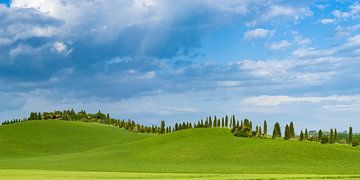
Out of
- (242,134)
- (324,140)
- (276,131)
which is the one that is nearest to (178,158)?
(242,134)

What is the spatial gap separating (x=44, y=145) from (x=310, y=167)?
3157 inches

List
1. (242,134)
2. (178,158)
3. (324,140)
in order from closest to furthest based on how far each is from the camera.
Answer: (178,158), (324,140), (242,134)

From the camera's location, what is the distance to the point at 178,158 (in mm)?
84062

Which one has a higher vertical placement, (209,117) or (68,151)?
(209,117)

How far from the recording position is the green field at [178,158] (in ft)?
185

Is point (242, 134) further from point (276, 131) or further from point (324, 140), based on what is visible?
point (324, 140)

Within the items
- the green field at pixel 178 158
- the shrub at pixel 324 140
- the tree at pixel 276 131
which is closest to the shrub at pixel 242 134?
the green field at pixel 178 158

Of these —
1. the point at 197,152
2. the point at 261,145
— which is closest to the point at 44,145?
the point at 197,152

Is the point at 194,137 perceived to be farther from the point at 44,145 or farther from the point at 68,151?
the point at 44,145

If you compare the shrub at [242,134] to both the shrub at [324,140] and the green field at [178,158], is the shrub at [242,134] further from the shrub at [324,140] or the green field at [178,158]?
the shrub at [324,140]

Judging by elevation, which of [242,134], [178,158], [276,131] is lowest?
[178,158]

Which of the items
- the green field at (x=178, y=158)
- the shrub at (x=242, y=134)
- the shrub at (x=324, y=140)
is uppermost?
the shrub at (x=242, y=134)

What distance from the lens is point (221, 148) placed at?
8919 cm

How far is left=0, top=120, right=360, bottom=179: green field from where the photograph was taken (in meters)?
56.3
